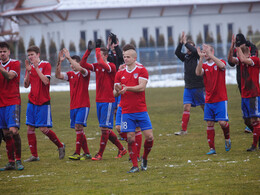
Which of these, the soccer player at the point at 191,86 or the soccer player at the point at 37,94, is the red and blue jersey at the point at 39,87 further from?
the soccer player at the point at 191,86

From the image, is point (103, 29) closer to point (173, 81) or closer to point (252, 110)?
point (173, 81)

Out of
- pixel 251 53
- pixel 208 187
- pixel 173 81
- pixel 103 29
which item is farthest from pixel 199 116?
pixel 103 29

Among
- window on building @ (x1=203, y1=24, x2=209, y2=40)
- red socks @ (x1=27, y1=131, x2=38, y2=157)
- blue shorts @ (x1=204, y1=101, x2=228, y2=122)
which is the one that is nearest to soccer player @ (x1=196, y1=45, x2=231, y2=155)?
blue shorts @ (x1=204, y1=101, x2=228, y2=122)

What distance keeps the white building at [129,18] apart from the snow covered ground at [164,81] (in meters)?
12.6

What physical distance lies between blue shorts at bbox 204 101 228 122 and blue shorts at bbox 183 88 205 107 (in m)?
3.05

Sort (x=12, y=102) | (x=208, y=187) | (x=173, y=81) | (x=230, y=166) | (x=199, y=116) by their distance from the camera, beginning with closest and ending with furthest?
(x=208, y=187) < (x=230, y=166) < (x=12, y=102) < (x=199, y=116) < (x=173, y=81)

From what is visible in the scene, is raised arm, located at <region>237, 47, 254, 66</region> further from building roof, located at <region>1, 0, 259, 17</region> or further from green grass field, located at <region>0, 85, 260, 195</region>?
building roof, located at <region>1, 0, 259, 17</region>

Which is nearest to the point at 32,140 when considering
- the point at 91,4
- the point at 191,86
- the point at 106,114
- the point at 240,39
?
the point at 106,114

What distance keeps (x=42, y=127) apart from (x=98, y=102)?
1157mm

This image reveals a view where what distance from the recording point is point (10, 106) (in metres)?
9.04

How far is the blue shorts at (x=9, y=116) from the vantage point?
8984 mm

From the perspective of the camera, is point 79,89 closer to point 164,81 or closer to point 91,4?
point 164,81

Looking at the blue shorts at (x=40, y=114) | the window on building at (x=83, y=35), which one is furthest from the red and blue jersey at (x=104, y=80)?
the window on building at (x=83, y=35)

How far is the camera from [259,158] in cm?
906
